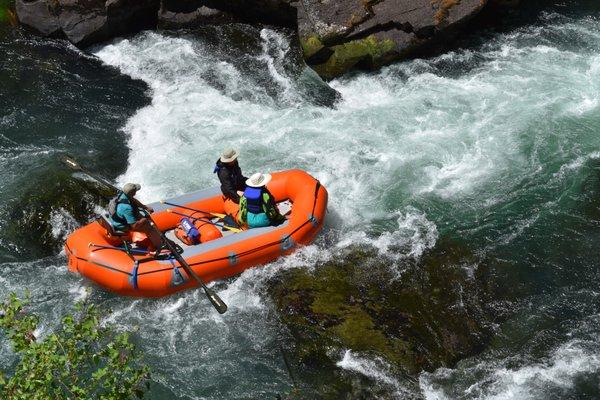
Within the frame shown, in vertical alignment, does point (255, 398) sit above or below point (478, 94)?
below

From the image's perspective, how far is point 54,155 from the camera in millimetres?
12227

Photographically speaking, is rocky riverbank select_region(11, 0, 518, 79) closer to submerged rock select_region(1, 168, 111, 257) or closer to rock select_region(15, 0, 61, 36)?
rock select_region(15, 0, 61, 36)

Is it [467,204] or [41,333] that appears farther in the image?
[467,204]

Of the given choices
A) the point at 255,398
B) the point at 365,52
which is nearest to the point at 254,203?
the point at 255,398

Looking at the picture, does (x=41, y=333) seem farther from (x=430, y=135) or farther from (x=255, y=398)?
(x=430, y=135)

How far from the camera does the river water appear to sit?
8.82 metres

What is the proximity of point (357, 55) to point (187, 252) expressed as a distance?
6194mm

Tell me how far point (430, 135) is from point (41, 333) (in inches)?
288

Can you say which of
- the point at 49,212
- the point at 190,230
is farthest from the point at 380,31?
the point at 49,212

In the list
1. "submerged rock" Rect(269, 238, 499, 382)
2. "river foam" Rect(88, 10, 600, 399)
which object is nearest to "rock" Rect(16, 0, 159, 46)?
"river foam" Rect(88, 10, 600, 399)

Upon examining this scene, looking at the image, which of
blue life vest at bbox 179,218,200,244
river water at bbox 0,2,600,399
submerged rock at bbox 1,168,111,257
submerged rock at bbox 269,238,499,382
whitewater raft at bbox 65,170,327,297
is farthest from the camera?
submerged rock at bbox 1,168,111,257

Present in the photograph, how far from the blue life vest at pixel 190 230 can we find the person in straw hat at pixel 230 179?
67cm

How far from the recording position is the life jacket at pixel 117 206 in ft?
30.4

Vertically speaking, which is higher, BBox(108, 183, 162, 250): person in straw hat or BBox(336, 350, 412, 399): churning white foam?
BBox(108, 183, 162, 250): person in straw hat
